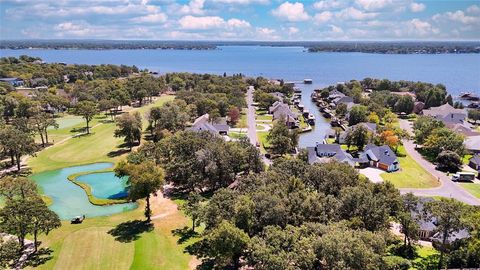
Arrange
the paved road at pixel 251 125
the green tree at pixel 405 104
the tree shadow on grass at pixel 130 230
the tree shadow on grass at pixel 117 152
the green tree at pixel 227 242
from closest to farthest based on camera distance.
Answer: the green tree at pixel 227 242 < the tree shadow on grass at pixel 130 230 < the paved road at pixel 251 125 < the tree shadow on grass at pixel 117 152 < the green tree at pixel 405 104

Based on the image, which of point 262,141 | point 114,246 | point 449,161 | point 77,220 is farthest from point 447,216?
point 262,141

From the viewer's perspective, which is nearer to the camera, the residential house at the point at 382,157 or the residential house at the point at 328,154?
the residential house at the point at 382,157

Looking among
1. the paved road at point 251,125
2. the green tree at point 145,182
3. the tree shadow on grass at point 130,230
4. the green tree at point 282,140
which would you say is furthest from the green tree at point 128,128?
the tree shadow on grass at point 130,230

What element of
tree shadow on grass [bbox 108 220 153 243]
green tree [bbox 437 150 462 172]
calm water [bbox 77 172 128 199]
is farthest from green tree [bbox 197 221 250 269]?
green tree [bbox 437 150 462 172]

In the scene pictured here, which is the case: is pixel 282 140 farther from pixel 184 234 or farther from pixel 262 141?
pixel 184 234

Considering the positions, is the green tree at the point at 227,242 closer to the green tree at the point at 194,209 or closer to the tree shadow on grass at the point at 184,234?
the green tree at the point at 194,209

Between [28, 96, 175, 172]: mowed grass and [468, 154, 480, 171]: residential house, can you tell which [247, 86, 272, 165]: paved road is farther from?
[468, 154, 480, 171]: residential house

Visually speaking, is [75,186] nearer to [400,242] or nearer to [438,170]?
[400,242]
